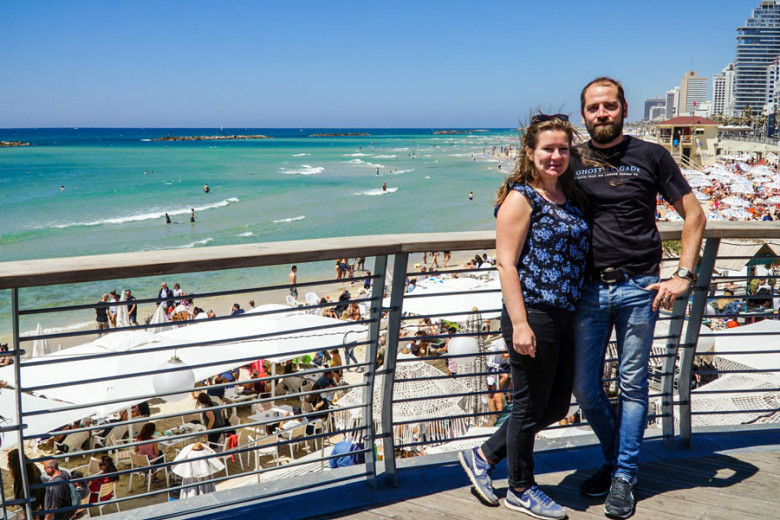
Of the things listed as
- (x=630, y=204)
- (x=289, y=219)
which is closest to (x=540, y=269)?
(x=630, y=204)

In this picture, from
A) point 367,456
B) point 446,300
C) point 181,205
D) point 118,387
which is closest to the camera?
point 367,456

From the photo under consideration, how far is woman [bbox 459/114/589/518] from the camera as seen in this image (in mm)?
2264

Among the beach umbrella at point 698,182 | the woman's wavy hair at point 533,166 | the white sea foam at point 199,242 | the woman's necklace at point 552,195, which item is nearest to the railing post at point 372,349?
the woman's wavy hair at point 533,166

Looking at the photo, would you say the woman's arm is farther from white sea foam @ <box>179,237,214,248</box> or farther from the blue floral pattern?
white sea foam @ <box>179,237,214,248</box>

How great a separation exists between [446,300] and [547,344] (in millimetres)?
9149

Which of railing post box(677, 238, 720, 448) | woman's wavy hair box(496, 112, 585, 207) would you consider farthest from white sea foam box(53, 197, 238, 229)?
woman's wavy hair box(496, 112, 585, 207)

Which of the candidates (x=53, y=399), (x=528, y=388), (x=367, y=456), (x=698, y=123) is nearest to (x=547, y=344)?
(x=528, y=388)

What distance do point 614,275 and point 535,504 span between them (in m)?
0.93

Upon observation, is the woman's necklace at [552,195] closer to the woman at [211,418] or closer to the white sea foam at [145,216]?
the woman at [211,418]

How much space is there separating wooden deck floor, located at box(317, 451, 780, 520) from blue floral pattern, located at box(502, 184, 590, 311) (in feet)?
2.89

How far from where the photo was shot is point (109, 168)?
7419 cm

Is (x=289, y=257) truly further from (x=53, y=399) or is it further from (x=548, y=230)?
(x=53, y=399)

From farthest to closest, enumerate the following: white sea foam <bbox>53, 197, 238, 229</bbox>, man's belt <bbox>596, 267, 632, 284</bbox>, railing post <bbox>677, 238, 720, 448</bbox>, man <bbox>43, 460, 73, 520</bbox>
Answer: white sea foam <bbox>53, 197, 238, 229</bbox> → man <bbox>43, 460, 73, 520</bbox> → railing post <bbox>677, 238, 720, 448</bbox> → man's belt <bbox>596, 267, 632, 284</bbox>

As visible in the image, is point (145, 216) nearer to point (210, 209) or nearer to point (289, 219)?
point (210, 209)
